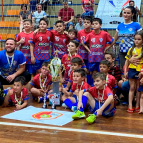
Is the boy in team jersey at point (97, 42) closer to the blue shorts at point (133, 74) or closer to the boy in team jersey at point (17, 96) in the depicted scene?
the blue shorts at point (133, 74)

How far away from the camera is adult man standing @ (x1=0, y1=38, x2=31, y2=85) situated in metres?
4.02

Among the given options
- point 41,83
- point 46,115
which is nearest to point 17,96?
point 41,83

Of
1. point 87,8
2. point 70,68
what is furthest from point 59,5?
point 70,68

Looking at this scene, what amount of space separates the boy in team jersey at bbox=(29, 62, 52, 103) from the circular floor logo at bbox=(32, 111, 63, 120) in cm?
70

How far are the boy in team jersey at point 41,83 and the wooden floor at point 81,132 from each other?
1084 mm

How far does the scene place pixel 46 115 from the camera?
3.26 meters

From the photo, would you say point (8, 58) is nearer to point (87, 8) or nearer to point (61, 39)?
point (61, 39)

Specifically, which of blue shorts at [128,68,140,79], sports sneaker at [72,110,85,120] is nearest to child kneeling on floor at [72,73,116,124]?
sports sneaker at [72,110,85,120]

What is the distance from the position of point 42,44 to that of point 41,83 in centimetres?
85

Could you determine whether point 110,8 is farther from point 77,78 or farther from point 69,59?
point 77,78

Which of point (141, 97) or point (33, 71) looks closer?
point (141, 97)

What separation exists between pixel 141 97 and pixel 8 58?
2105 millimetres

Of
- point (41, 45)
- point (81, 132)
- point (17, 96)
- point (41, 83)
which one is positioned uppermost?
point (41, 45)

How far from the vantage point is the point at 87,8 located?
7438 mm
